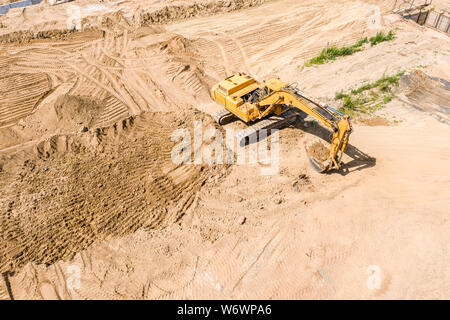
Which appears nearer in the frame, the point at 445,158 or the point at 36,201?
the point at 36,201

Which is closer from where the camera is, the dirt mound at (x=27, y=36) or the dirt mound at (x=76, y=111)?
the dirt mound at (x=76, y=111)

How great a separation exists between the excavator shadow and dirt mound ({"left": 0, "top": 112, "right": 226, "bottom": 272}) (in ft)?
12.6

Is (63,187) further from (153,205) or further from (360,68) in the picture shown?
(360,68)

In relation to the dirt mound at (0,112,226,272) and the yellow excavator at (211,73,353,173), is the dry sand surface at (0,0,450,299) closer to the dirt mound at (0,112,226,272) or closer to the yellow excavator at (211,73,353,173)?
the dirt mound at (0,112,226,272)

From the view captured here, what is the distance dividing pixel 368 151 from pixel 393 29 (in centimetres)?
1060

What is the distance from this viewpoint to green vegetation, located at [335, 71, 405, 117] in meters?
12.4

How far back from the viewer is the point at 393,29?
56.6ft

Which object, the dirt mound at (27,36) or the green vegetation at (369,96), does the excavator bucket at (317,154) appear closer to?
the green vegetation at (369,96)

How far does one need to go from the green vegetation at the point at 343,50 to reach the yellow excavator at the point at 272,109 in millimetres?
4877

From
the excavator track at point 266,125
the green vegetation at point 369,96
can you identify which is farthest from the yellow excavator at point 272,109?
the green vegetation at point 369,96

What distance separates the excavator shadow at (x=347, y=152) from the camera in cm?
1005

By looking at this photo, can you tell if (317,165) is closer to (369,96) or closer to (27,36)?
(369,96)

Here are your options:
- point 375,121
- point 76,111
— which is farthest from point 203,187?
point 375,121
